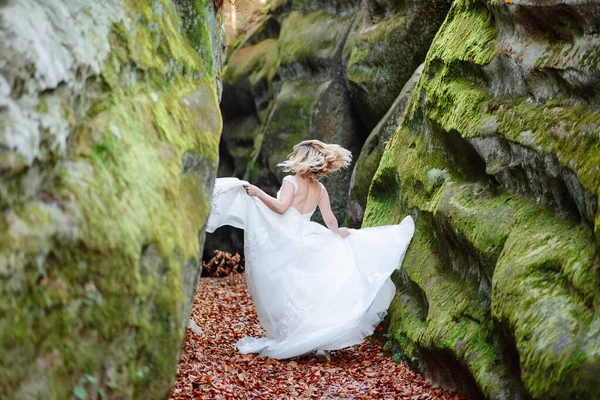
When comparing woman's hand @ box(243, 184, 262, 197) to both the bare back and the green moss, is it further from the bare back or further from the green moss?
the green moss

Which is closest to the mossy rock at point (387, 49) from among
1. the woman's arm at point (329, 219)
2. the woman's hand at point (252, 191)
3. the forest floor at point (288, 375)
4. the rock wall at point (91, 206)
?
the woman's arm at point (329, 219)

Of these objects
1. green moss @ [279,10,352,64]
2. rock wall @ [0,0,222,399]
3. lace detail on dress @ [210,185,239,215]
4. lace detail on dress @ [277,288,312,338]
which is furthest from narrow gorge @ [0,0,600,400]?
green moss @ [279,10,352,64]

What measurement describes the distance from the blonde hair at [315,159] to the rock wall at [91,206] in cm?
388

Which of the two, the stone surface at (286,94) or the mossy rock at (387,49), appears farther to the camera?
the stone surface at (286,94)

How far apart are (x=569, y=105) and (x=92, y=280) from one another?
4388mm

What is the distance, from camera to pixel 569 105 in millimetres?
5926

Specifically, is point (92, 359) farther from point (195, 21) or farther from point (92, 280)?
point (195, 21)

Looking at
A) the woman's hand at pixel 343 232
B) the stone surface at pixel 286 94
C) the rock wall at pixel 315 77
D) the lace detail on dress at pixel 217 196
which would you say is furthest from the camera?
the stone surface at pixel 286 94

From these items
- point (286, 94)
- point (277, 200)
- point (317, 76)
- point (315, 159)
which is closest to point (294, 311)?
point (277, 200)

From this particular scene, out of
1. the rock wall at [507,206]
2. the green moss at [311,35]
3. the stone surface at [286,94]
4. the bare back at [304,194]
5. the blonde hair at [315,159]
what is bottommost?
the stone surface at [286,94]

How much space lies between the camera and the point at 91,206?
393cm

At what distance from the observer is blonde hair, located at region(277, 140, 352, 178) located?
29.0 ft

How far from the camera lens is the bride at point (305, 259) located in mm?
8438

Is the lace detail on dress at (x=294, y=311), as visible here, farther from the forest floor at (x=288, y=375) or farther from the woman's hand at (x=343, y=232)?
the woman's hand at (x=343, y=232)
